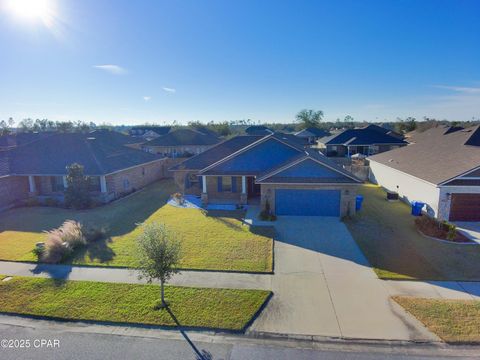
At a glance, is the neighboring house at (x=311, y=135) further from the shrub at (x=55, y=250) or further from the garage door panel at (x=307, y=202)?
the shrub at (x=55, y=250)

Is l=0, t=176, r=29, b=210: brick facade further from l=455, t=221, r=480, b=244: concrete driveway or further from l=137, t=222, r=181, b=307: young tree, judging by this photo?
l=455, t=221, r=480, b=244: concrete driveway

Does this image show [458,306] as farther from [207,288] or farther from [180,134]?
[180,134]

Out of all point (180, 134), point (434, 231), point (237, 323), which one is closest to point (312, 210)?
point (434, 231)

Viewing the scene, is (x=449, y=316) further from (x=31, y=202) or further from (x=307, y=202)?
(x=31, y=202)

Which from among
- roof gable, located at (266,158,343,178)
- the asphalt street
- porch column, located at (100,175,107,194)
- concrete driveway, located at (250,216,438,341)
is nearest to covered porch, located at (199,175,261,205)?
roof gable, located at (266,158,343,178)

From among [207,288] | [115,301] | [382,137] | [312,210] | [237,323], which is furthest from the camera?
[382,137]

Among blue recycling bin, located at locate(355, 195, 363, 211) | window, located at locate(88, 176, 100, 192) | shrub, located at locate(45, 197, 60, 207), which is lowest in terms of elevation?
shrub, located at locate(45, 197, 60, 207)
